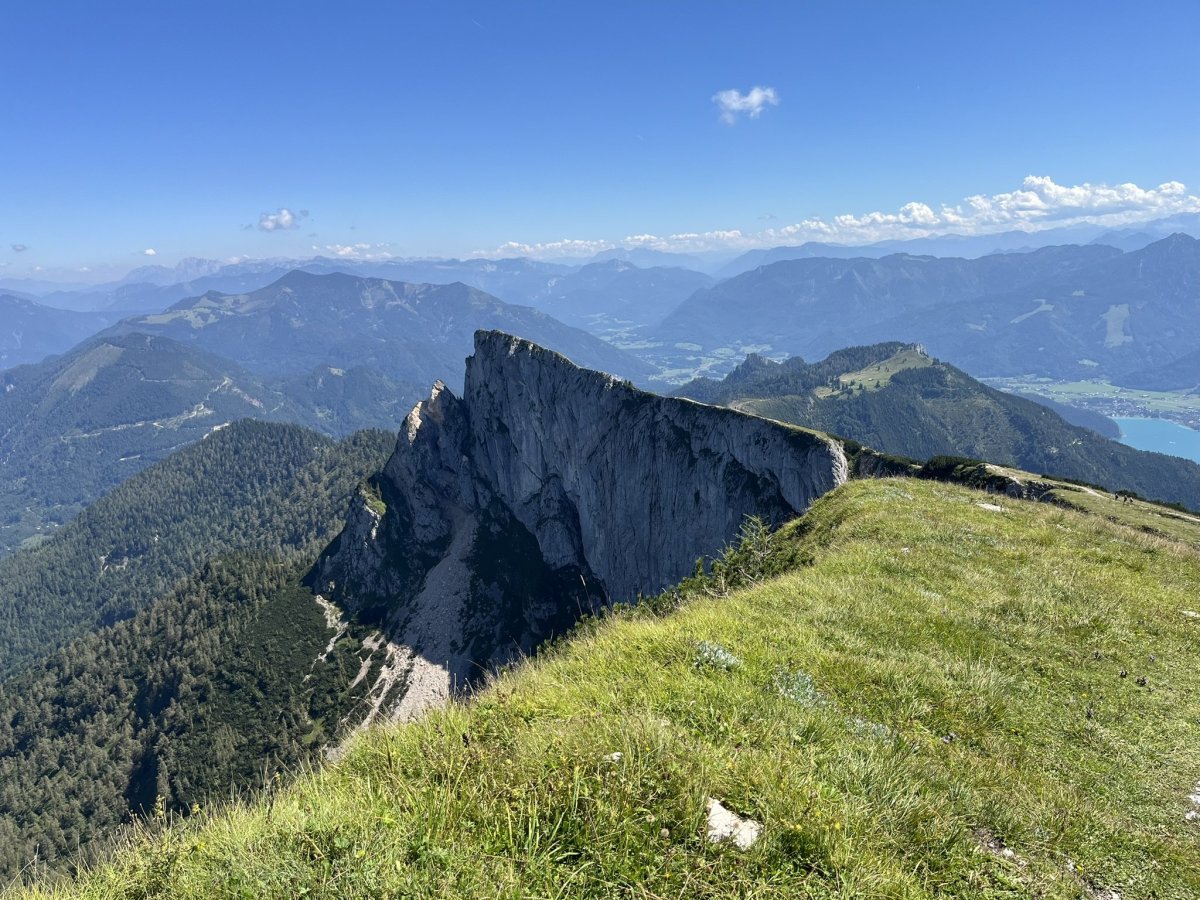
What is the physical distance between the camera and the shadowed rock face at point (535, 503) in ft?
233

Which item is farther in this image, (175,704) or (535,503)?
(175,704)

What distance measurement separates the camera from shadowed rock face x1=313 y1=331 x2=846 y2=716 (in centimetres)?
7094

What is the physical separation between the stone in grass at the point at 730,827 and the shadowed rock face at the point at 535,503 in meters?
43.3

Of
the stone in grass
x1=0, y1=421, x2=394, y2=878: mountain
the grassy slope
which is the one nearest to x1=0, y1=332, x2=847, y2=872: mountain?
x1=0, y1=421, x2=394, y2=878: mountain

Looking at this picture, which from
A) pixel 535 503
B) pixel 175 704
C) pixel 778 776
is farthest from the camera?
pixel 175 704

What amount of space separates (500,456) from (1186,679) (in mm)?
124889

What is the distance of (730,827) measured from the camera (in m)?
4.70

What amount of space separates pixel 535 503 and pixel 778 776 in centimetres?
11526

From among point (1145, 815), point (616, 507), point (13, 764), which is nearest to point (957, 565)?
point (1145, 815)

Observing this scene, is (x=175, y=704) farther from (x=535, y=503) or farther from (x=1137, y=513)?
(x=1137, y=513)

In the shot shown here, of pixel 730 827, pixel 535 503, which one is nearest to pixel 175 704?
pixel 535 503

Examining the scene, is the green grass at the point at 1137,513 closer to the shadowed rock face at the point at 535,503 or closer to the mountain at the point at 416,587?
the shadowed rock face at the point at 535,503

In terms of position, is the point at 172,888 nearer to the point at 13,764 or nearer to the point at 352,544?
the point at 352,544

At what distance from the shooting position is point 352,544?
14625 cm
